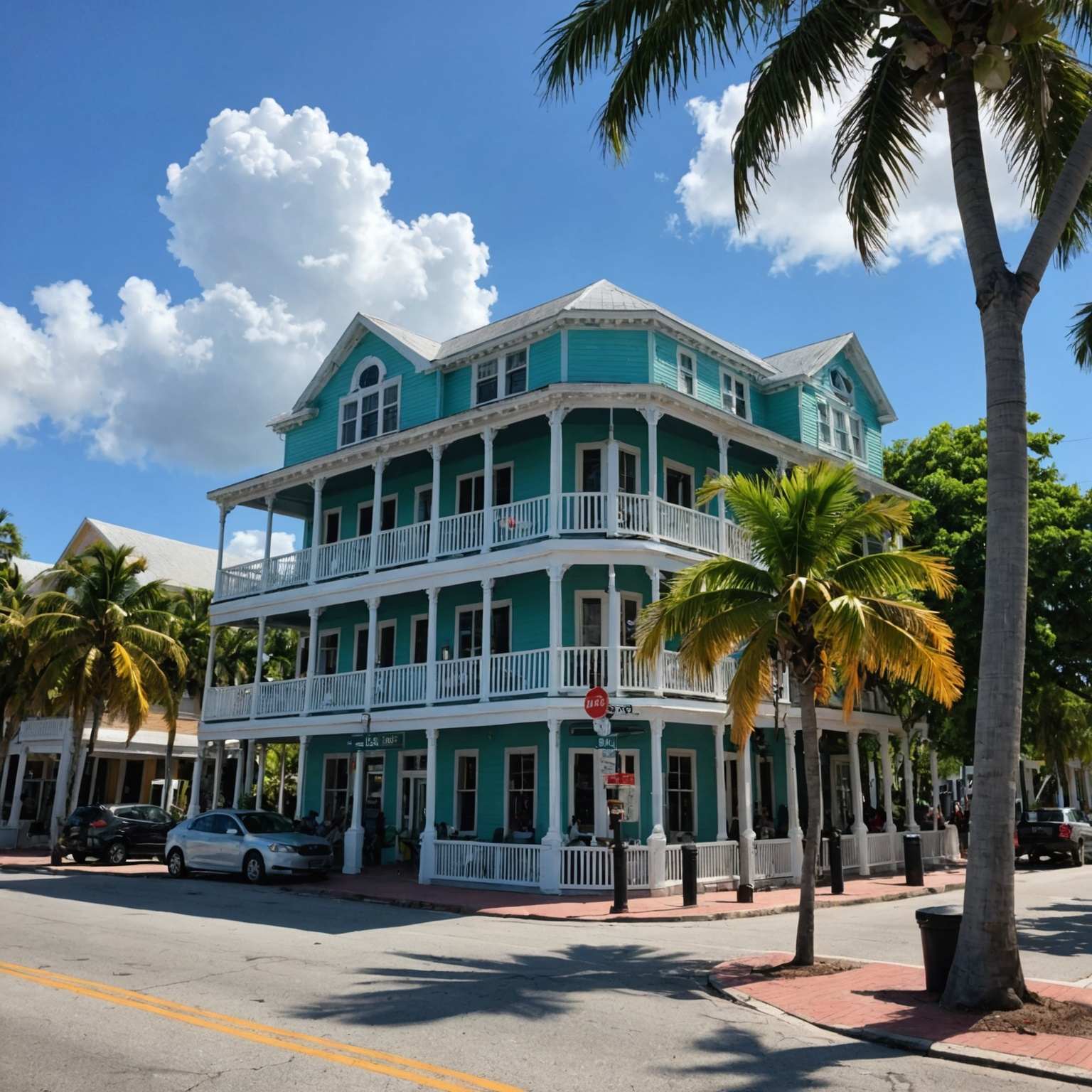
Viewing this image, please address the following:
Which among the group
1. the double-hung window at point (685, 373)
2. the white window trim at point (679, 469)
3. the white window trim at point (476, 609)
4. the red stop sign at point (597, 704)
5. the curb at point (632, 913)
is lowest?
the curb at point (632, 913)

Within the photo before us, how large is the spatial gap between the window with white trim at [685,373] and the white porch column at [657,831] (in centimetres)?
825

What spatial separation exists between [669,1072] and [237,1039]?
9.92ft

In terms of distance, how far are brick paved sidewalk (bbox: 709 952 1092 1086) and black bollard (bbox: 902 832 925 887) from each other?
1046 cm

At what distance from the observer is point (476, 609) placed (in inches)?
947

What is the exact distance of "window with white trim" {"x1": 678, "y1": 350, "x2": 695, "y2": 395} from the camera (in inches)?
936

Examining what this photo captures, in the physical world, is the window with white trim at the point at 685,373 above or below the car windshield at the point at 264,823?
above

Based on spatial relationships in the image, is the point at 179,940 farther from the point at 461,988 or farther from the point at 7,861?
the point at 7,861

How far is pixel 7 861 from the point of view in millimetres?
25969

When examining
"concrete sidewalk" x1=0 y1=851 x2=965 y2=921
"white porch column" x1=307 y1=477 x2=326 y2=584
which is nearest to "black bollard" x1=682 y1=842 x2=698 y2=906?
"concrete sidewalk" x1=0 y1=851 x2=965 y2=921

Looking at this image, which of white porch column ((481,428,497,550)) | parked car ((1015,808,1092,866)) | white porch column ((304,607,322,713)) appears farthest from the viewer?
parked car ((1015,808,1092,866))

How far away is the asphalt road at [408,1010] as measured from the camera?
21.0 feet

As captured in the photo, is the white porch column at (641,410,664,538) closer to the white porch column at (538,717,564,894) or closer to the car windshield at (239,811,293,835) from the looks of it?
the white porch column at (538,717,564,894)

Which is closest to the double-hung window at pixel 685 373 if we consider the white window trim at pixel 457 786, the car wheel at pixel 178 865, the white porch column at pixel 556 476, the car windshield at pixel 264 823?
the white porch column at pixel 556 476

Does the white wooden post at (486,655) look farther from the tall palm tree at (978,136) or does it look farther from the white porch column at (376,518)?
the tall palm tree at (978,136)
